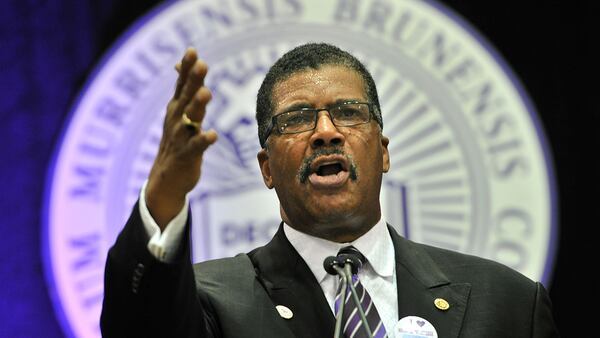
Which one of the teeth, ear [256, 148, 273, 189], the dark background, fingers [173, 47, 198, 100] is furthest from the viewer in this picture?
the dark background

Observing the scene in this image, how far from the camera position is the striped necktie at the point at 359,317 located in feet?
6.72

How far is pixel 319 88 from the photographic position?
2291 mm

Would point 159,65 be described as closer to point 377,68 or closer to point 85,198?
point 85,198

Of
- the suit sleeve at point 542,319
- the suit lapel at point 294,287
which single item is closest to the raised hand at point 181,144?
the suit lapel at point 294,287

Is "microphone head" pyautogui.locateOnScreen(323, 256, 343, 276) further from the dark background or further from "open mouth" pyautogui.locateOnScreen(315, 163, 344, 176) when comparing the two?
the dark background

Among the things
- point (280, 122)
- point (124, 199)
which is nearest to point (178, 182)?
point (280, 122)

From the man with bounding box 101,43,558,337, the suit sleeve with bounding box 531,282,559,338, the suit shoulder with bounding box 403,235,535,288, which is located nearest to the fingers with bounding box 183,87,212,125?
the man with bounding box 101,43,558,337

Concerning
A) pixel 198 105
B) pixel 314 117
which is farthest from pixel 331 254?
pixel 198 105

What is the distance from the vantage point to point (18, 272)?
3.40m

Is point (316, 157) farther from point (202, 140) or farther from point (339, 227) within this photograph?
point (202, 140)

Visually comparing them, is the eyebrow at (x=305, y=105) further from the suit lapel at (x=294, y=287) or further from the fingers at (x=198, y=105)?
the fingers at (x=198, y=105)

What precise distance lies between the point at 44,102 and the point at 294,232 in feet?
5.18

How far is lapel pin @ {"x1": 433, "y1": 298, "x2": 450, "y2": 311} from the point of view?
7.09 feet

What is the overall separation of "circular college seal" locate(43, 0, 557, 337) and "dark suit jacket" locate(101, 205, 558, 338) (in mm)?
1162
